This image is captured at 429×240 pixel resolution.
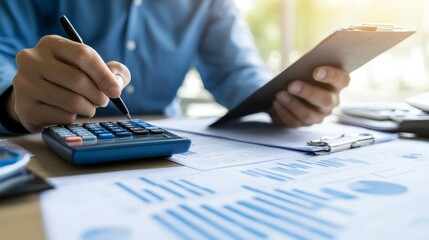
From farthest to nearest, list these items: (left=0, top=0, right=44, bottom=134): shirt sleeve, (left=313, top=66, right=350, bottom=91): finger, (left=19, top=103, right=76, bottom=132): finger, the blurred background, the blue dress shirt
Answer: the blurred background → the blue dress shirt → (left=0, top=0, right=44, bottom=134): shirt sleeve → (left=313, top=66, right=350, bottom=91): finger → (left=19, top=103, right=76, bottom=132): finger

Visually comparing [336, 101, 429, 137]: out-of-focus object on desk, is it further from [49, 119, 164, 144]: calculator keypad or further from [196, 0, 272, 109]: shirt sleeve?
[49, 119, 164, 144]: calculator keypad

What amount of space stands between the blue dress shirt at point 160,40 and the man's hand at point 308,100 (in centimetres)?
23

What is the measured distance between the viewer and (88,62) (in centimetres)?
44

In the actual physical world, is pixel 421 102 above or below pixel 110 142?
above

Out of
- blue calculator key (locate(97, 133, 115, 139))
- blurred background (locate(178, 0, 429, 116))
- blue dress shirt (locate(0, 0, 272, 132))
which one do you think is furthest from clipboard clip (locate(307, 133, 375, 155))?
blurred background (locate(178, 0, 429, 116))

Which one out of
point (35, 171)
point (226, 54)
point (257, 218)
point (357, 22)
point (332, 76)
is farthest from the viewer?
point (357, 22)

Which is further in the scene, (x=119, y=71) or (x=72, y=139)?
(x=119, y=71)

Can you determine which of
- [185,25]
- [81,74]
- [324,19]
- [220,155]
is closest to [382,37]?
[220,155]

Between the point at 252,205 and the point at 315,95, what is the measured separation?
385 mm

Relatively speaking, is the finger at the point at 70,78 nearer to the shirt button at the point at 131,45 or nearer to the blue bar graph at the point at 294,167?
the blue bar graph at the point at 294,167

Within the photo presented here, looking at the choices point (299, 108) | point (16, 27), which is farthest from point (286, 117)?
point (16, 27)

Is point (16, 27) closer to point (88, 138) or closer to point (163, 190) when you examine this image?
point (88, 138)

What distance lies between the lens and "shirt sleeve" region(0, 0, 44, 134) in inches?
30.2

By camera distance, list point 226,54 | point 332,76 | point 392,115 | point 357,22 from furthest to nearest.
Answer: point 357,22
point 226,54
point 392,115
point 332,76
